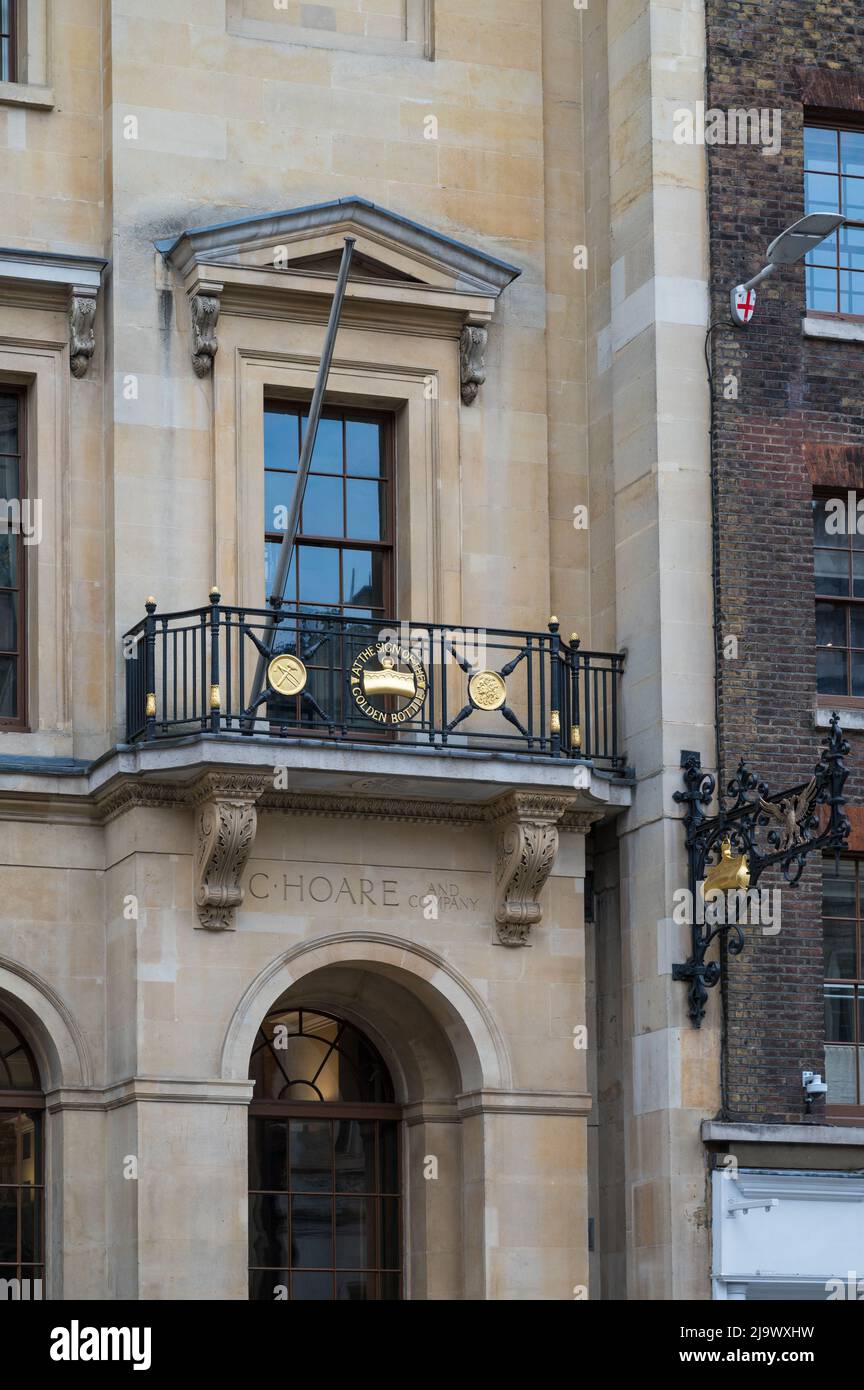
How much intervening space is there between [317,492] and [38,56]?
163 inches

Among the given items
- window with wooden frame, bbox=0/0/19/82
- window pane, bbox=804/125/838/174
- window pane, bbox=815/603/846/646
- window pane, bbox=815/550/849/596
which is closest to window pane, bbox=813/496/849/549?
window pane, bbox=815/550/849/596

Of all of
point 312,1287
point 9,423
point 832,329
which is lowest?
point 312,1287

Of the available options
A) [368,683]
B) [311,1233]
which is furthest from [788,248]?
[311,1233]

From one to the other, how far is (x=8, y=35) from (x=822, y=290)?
276 inches

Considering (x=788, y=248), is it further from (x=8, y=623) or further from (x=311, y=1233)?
(x=311, y=1233)

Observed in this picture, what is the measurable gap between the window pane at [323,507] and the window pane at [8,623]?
247cm

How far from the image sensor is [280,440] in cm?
2300

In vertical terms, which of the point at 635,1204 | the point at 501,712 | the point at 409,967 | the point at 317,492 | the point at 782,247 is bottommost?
the point at 635,1204

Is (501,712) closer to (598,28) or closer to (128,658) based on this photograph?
(128,658)

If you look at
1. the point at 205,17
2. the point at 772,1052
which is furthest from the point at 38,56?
the point at 772,1052

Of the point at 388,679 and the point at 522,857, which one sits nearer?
the point at 388,679

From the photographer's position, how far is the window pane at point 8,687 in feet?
72.1

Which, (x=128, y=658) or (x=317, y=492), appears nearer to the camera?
(x=128, y=658)

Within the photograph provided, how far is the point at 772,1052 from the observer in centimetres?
2183
